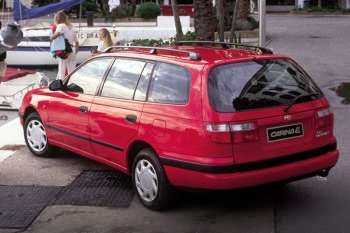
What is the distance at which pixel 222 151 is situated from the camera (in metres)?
5.49

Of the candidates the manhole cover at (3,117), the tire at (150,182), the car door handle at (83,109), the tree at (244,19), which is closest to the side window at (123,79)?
the car door handle at (83,109)

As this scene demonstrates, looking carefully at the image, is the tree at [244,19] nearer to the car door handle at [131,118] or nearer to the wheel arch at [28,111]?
the wheel arch at [28,111]

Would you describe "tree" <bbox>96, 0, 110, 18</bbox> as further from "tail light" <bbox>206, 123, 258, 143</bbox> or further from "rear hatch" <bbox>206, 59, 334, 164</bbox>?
"tail light" <bbox>206, 123, 258, 143</bbox>

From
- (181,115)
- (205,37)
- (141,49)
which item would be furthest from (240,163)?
(205,37)

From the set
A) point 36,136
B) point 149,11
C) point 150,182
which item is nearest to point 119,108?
point 150,182

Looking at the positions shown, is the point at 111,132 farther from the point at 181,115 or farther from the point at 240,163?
the point at 240,163

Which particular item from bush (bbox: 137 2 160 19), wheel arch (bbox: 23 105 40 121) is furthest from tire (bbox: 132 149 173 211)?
bush (bbox: 137 2 160 19)

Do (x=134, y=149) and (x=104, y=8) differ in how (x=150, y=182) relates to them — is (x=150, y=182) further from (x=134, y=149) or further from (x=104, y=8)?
(x=104, y=8)

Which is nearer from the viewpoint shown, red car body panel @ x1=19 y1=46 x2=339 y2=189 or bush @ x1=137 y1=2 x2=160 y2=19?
red car body panel @ x1=19 y1=46 x2=339 y2=189

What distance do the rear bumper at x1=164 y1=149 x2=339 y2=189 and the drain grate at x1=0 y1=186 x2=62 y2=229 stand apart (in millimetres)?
1402

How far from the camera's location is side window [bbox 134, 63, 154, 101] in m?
6.30

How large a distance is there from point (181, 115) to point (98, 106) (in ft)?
4.66

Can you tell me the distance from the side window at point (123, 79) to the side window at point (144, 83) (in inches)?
2.7

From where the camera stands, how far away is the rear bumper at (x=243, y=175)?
550 centimetres
